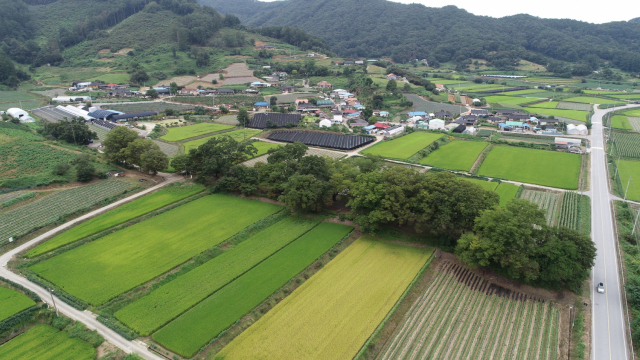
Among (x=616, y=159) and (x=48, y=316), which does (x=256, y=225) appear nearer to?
(x=48, y=316)

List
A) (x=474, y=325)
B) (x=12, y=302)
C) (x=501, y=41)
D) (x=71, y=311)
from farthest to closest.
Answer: (x=501, y=41) → (x=12, y=302) → (x=71, y=311) → (x=474, y=325)

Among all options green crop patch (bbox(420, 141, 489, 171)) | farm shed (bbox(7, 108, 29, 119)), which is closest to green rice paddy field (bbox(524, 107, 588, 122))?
green crop patch (bbox(420, 141, 489, 171))

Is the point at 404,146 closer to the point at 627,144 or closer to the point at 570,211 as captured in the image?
the point at 570,211

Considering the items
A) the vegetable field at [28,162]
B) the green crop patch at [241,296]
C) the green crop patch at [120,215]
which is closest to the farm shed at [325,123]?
the green crop patch at [120,215]

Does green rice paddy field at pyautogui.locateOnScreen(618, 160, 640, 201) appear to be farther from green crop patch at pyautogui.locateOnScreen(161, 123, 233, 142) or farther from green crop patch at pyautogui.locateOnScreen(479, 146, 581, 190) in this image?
green crop patch at pyautogui.locateOnScreen(161, 123, 233, 142)

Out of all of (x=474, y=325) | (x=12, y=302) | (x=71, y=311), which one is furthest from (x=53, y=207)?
(x=474, y=325)

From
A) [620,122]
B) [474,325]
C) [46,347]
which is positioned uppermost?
[620,122]
